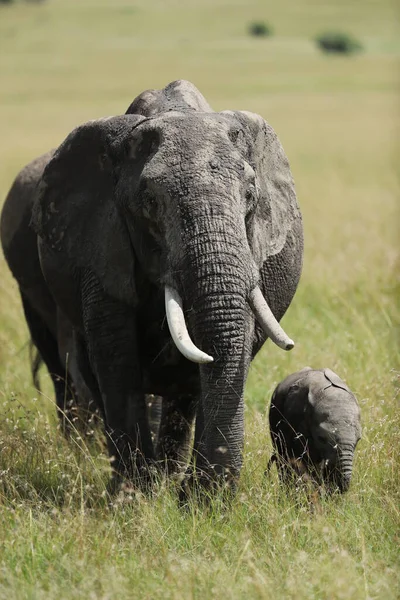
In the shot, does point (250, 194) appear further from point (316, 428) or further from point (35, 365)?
point (35, 365)

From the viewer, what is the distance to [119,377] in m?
6.61

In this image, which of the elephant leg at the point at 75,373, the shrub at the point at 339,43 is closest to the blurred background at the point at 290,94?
the shrub at the point at 339,43

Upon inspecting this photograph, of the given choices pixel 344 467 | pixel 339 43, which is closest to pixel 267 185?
pixel 344 467

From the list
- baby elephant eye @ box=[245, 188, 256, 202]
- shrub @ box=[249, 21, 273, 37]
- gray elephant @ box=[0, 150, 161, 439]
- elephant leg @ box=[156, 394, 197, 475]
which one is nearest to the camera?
baby elephant eye @ box=[245, 188, 256, 202]

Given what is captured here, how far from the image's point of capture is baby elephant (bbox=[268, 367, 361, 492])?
631 centimetres

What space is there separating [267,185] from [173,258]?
118 cm

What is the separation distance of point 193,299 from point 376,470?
162cm

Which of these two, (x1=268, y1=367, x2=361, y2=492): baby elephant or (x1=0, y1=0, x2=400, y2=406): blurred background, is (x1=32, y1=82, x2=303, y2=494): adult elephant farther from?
(x1=0, y1=0, x2=400, y2=406): blurred background

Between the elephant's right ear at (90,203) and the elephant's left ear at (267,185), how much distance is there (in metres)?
0.62

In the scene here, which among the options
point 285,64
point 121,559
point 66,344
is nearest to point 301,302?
point 66,344

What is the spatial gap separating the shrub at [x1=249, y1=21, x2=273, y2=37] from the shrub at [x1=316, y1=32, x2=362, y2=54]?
5.41 meters

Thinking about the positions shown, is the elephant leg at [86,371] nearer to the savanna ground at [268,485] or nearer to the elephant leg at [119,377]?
the savanna ground at [268,485]

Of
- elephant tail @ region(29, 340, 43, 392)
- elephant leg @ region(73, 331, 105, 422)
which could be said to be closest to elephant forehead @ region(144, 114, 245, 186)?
elephant leg @ region(73, 331, 105, 422)

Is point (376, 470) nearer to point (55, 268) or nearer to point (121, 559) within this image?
point (121, 559)
